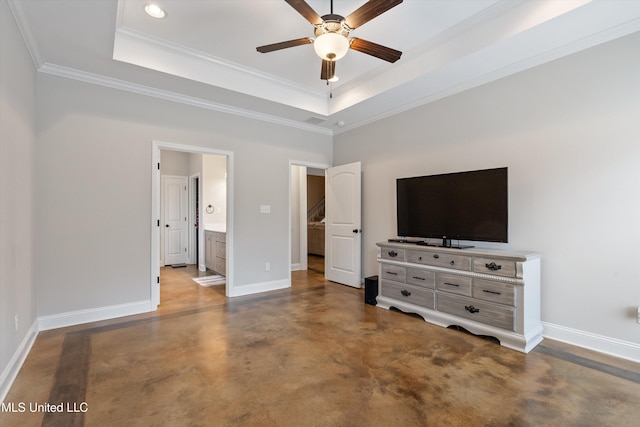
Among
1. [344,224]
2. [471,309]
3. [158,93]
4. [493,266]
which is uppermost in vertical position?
[158,93]

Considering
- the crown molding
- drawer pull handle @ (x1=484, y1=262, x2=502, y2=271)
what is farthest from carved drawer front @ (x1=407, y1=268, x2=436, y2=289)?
the crown molding

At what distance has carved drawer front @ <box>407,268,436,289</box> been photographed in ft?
11.3

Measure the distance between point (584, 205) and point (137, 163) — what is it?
4.82 meters

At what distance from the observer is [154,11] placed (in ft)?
8.95

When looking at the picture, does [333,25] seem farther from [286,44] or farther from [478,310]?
[478,310]

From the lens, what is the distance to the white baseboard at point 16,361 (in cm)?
204

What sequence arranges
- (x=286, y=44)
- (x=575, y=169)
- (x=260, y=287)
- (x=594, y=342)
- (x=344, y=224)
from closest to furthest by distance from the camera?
(x=286, y=44) < (x=594, y=342) < (x=575, y=169) < (x=260, y=287) < (x=344, y=224)

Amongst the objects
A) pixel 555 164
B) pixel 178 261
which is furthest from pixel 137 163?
pixel 555 164

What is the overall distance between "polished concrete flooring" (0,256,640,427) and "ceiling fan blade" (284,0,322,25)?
2672mm

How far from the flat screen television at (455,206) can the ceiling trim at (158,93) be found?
88.4 inches

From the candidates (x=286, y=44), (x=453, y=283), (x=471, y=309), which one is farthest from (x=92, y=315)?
(x=471, y=309)

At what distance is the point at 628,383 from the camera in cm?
219

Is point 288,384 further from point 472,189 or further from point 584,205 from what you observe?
point 584,205

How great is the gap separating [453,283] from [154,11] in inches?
155
